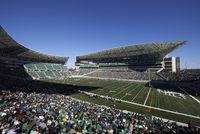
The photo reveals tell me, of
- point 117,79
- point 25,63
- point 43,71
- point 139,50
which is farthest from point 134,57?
point 25,63

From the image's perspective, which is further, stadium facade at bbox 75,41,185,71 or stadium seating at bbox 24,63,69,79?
stadium seating at bbox 24,63,69,79

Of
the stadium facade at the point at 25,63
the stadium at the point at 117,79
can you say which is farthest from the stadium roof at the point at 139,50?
the stadium facade at the point at 25,63

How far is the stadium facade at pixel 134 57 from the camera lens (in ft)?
267

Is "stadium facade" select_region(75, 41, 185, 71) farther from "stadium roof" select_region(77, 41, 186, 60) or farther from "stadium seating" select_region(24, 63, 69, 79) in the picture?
"stadium seating" select_region(24, 63, 69, 79)

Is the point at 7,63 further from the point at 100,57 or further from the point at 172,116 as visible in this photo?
the point at 172,116

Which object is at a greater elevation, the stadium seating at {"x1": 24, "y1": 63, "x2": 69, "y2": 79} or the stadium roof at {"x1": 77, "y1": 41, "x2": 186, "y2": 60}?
the stadium roof at {"x1": 77, "y1": 41, "x2": 186, "y2": 60}

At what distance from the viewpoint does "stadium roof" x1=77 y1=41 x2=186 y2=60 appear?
75.9 meters

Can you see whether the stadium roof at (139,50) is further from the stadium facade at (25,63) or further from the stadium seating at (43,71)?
the stadium seating at (43,71)

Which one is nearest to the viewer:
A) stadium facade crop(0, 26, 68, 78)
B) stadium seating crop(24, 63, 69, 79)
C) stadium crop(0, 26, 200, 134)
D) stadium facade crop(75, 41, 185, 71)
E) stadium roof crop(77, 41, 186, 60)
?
stadium crop(0, 26, 200, 134)

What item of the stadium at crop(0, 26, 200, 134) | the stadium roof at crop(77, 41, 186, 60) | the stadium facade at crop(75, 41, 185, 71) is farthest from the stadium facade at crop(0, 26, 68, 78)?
the stadium roof at crop(77, 41, 186, 60)

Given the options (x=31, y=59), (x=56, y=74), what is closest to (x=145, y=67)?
(x=56, y=74)

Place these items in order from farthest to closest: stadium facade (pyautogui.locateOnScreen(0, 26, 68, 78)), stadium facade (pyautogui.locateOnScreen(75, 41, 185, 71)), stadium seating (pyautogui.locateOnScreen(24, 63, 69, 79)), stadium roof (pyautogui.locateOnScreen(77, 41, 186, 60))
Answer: stadium seating (pyautogui.locateOnScreen(24, 63, 69, 79)) → stadium facade (pyautogui.locateOnScreen(75, 41, 185, 71)) → stadium roof (pyautogui.locateOnScreen(77, 41, 186, 60)) → stadium facade (pyautogui.locateOnScreen(0, 26, 68, 78))

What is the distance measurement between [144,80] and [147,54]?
22.5 m

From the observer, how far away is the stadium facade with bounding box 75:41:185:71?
8131cm
